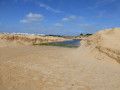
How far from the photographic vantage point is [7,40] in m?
22.0

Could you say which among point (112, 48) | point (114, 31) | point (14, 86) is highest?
point (114, 31)

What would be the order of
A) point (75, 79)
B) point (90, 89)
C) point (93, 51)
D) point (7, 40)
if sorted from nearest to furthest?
point (90, 89) → point (75, 79) → point (93, 51) → point (7, 40)

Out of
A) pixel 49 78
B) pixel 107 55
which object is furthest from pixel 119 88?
pixel 107 55

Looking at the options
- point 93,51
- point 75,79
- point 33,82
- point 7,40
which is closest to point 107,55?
point 93,51

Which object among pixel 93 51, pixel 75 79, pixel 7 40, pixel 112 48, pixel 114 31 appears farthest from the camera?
pixel 7 40

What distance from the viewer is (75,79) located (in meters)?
3.80

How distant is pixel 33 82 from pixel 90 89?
206 cm

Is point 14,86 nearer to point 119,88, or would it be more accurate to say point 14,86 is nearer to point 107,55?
point 119,88

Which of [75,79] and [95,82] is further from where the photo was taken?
[75,79]

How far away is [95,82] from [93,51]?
426cm

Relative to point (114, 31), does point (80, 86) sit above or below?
below

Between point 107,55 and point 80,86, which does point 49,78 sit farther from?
point 107,55

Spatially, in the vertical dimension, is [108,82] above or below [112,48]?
below

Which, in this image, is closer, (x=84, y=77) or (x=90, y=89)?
(x=90, y=89)
